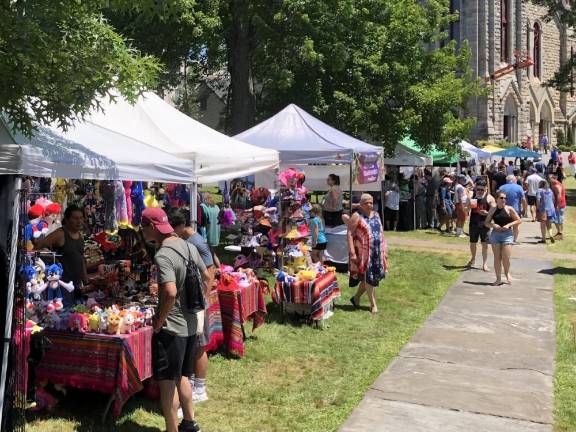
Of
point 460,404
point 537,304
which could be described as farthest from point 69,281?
point 537,304

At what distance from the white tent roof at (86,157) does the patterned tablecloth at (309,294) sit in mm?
2175

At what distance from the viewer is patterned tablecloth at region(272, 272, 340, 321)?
819 cm

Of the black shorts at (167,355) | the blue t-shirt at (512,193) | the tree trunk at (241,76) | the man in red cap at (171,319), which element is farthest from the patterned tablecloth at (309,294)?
the tree trunk at (241,76)

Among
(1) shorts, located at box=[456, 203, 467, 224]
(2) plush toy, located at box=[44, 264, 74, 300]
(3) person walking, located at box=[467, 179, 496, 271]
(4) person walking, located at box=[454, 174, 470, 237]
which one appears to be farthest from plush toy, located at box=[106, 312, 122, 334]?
(1) shorts, located at box=[456, 203, 467, 224]

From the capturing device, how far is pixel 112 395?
5156 mm

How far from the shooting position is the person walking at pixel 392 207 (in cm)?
1827

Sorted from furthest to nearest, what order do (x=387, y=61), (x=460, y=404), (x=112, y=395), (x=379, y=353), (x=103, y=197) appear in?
(x=387, y=61) → (x=103, y=197) → (x=379, y=353) → (x=460, y=404) → (x=112, y=395)

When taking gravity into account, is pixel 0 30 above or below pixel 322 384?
above

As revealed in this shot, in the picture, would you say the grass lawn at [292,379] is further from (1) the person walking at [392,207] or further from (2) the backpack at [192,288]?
(1) the person walking at [392,207]

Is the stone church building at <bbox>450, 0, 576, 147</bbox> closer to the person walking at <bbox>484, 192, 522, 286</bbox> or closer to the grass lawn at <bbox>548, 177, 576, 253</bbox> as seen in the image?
the grass lawn at <bbox>548, 177, 576, 253</bbox>

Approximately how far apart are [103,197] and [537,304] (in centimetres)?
719

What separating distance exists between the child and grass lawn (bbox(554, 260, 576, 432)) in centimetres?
392

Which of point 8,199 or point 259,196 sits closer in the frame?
point 8,199

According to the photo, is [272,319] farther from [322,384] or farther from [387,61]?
[387,61]
